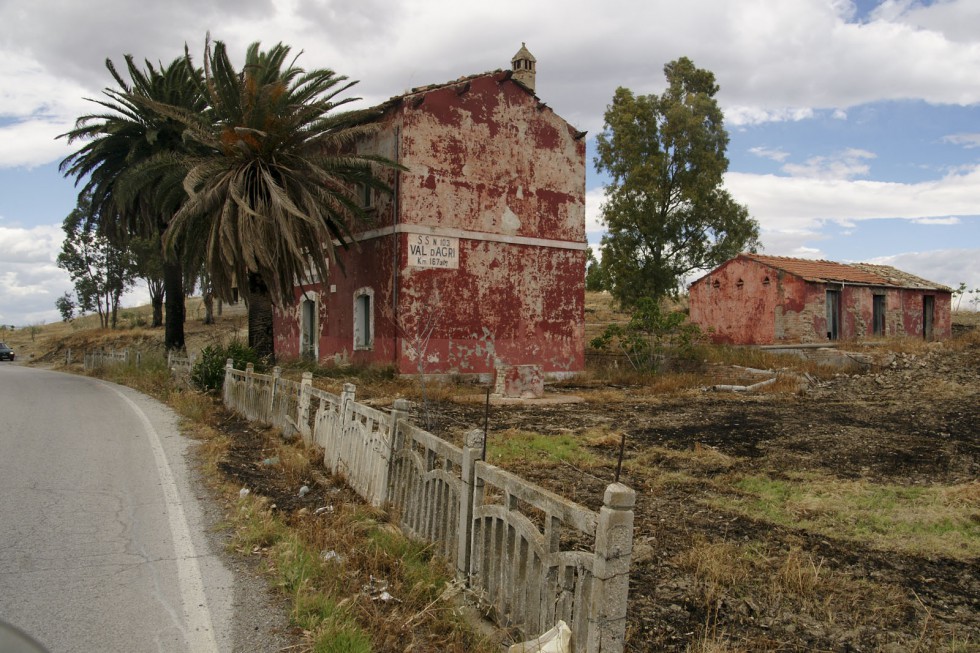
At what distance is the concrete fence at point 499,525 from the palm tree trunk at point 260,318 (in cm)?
1297

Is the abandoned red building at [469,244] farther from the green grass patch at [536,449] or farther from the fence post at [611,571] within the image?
the fence post at [611,571]

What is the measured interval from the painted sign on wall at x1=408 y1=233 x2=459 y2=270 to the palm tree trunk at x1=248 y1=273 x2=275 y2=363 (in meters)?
4.40

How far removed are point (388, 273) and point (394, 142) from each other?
3.87 meters

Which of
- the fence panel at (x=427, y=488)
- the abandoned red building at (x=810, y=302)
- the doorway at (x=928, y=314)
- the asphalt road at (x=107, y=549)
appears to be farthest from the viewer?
the doorway at (x=928, y=314)

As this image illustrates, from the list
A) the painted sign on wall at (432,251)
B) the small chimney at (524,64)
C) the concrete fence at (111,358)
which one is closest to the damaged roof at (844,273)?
the small chimney at (524,64)

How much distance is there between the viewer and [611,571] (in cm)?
342

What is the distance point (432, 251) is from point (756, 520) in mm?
15208

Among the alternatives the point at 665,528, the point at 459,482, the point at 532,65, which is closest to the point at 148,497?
the point at 459,482

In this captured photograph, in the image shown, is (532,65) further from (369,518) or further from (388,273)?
(369,518)

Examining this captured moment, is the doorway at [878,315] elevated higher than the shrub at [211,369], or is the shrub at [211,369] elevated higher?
the doorway at [878,315]

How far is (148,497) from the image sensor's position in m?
7.73

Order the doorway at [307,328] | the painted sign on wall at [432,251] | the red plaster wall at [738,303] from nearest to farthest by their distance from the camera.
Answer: the painted sign on wall at [432,251]
the doorway at [307,328]
the red plaster wall at [738,303]

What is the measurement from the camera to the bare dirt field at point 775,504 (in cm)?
478

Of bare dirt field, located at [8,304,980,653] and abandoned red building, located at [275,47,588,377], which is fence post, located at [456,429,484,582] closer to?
bare dirt field, located at [8,304,980,653]
